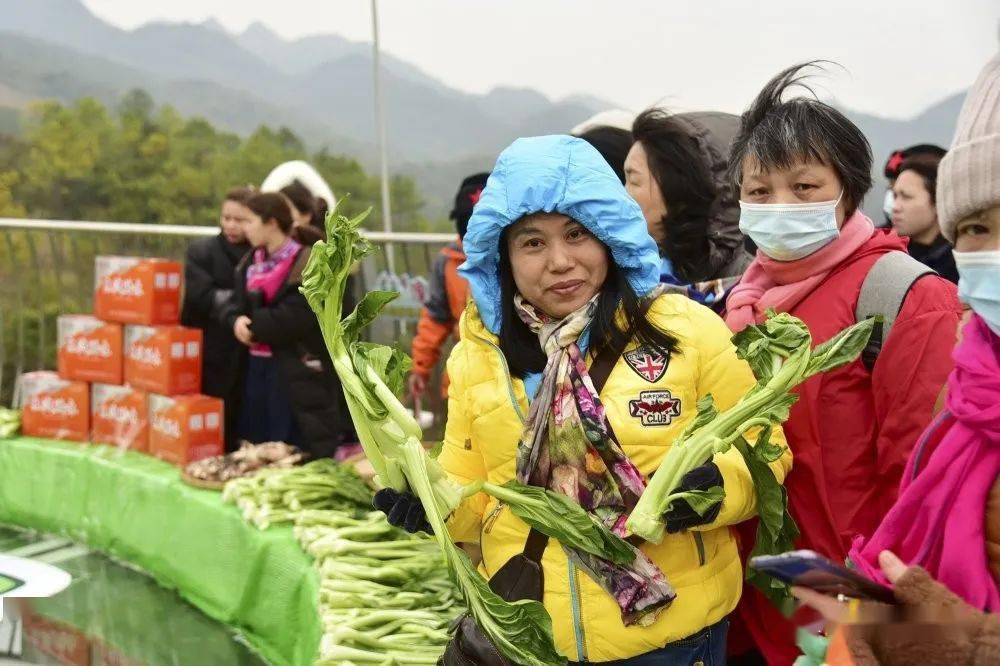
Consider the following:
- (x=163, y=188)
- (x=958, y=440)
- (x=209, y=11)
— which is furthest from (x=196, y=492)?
(x=209, y=11)

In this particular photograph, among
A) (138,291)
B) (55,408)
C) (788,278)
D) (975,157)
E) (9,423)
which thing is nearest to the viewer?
(975,157)

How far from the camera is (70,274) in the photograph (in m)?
7.79

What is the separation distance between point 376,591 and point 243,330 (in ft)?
7.44

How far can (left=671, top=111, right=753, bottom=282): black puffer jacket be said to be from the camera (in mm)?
3109

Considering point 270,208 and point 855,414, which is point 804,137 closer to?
point 855,414

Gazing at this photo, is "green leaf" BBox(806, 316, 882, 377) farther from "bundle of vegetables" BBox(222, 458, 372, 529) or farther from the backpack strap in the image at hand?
"bundle of vegetables" BBox(222, 458, 372, 529)

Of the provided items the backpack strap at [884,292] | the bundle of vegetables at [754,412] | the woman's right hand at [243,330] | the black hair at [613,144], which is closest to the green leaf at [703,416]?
the bundle of vegetables at [754,412]

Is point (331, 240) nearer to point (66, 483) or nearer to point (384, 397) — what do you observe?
point (384, 397)

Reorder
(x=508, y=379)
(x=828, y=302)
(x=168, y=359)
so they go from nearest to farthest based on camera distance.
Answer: (x=508, y=379)
(x=828, y=302)
(x=168, y=359)

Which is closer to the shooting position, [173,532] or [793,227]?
[793,227]

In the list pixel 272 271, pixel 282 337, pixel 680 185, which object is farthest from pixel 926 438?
pixel 272 271

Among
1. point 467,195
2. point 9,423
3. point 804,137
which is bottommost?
point 9,423

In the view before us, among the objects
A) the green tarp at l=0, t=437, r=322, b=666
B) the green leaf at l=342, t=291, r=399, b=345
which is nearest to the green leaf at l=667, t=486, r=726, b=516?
the green leaf at l=342, t=291, r=399, b=345

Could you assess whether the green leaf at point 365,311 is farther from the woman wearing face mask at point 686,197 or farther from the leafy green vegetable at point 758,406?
the woman wearing face mask at point 686,197
